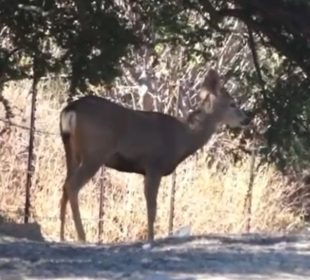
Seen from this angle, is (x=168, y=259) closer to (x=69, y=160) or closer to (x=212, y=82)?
(x=69, y=160)

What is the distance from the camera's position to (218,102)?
50.8 feet

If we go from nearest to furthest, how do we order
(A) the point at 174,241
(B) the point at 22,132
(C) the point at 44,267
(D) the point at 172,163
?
(C) the point at 44,267
(A) the point at 174,241
(D) the point at 172,163
(B) the point at 22,132

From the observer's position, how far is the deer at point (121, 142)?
1373 centimetres

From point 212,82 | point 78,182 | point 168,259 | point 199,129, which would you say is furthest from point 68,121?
point 168,259

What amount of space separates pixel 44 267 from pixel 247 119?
240 inches

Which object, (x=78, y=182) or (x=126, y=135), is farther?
(x=126, y=135)

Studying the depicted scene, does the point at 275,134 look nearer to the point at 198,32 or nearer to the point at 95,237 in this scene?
the point at 198,32

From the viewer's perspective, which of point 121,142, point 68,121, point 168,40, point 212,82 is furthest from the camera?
point 212,82

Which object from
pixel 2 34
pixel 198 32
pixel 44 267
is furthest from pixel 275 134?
pixel 44 267

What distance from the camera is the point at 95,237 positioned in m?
17.6

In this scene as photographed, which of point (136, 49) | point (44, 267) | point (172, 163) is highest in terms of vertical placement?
point (136, 49)

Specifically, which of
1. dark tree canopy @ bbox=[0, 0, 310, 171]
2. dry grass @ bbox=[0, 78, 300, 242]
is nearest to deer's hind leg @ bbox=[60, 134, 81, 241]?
dark tree canopy @ bbox=[0, 0, 310, 171]

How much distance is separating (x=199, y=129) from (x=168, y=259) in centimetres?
552

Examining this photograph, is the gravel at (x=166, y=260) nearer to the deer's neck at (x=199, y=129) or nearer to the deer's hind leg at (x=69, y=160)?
the deer's hind leg at (x=69, y=160)
